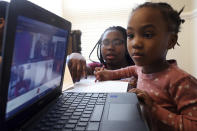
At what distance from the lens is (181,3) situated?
5.96 feet

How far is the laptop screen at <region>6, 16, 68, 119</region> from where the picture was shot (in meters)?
0.37

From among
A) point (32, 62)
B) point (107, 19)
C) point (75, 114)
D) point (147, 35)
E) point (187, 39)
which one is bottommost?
point (75, 114)

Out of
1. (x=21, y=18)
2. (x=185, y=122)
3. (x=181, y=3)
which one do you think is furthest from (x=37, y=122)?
(x=181, y=3)

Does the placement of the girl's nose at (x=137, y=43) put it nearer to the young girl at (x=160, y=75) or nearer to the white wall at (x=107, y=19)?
the young girl at (x=160, y=75)

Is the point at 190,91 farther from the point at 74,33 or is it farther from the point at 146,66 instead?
the point at 74,33

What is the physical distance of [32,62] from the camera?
44 centimetres

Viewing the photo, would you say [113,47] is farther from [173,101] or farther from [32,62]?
[32,62]

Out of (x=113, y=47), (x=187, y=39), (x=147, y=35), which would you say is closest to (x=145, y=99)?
(x=147, y=35)

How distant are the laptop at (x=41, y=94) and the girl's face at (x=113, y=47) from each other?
2.01 ft

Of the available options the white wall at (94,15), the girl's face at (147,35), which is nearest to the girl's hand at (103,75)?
the girl's face at (147,35)

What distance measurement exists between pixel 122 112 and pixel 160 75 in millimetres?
277

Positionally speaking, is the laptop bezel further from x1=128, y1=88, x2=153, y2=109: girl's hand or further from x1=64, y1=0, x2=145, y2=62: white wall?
x1=64, y1=0, x2=145, y2=62: white wall

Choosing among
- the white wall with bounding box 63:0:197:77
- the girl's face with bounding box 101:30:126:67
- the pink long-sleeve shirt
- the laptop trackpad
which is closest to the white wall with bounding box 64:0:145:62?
the white wall with bounding box 63:0:197:77

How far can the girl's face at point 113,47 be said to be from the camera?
48.6 inches
